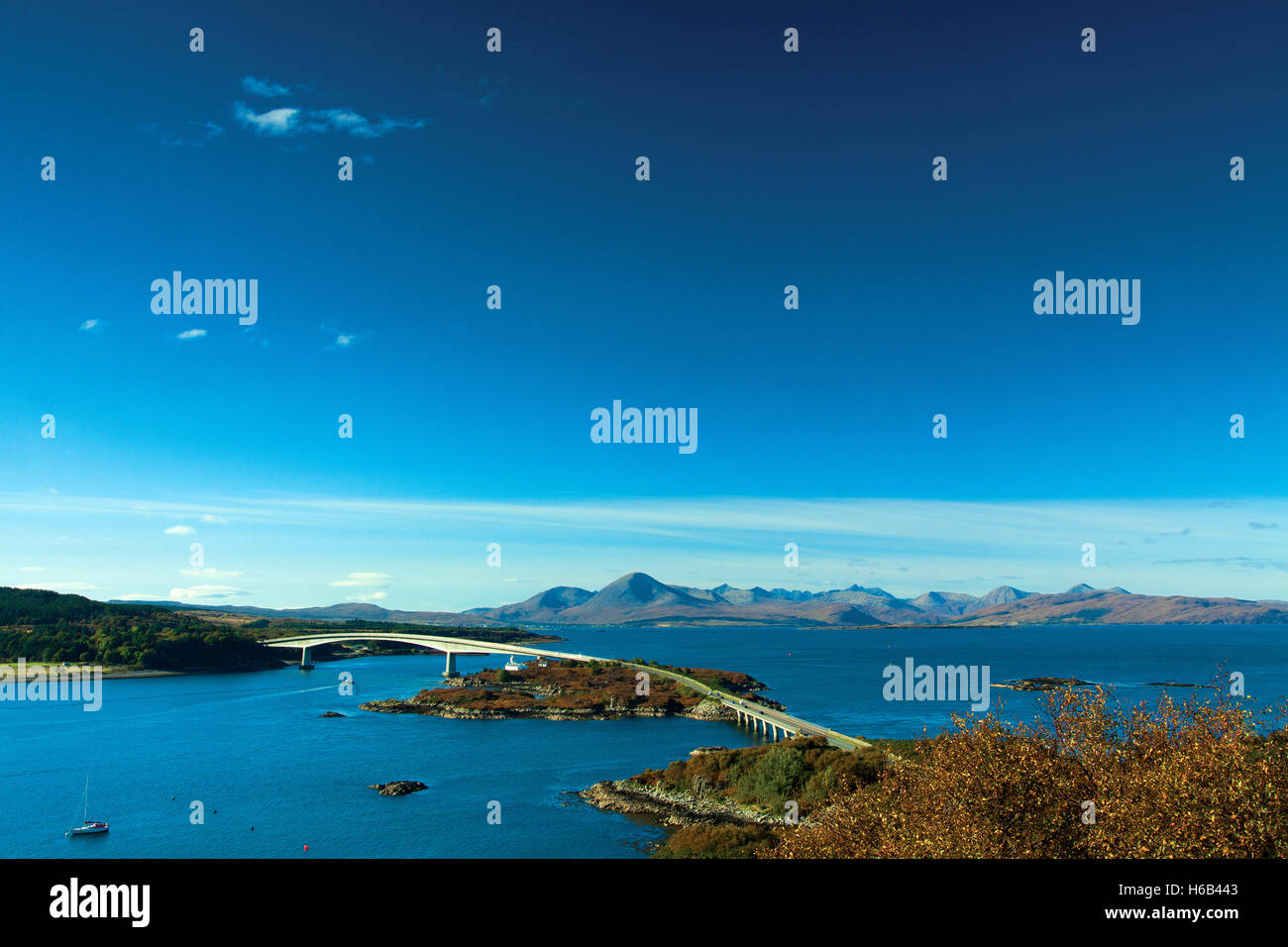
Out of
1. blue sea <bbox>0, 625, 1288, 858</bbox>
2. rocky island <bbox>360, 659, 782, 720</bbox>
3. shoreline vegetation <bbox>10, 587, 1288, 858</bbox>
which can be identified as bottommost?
rocky island <bbox>360, 659, 782, 720</bbox>

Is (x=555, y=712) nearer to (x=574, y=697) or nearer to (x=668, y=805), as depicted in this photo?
(x=574, y=697)

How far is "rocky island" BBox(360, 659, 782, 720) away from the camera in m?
114

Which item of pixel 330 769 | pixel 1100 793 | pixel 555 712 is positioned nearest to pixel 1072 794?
pixel 1100 793

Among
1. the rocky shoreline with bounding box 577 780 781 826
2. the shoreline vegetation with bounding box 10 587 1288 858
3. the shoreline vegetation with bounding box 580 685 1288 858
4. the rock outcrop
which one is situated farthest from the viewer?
the rock outcrop

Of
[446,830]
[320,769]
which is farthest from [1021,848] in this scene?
[320,769]

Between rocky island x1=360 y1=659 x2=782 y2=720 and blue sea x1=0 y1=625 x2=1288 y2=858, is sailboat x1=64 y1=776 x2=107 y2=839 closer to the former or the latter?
blue sea x1=0 y1=625 x2=1288 y2=858

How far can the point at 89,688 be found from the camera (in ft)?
479

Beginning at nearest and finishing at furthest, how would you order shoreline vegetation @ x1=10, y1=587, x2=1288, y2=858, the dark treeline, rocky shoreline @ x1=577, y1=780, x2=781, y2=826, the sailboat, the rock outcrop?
shoreline vegetation @ x1=10, y1=587, x2=1288, y2=858, the sailboat, rocky shoreline @ x1=577, y1=780, x2=781, y2=826, the rock outcrop, the dark treeline

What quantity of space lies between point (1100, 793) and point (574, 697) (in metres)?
113

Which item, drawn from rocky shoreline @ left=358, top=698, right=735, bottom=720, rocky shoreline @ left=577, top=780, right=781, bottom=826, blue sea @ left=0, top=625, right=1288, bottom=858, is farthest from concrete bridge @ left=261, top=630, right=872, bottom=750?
rocky shoreline @ left=577, top=780, right=781, bottom=826

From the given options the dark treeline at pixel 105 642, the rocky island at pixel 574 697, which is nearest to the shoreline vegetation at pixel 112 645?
the dark treeline at pixel 105 642

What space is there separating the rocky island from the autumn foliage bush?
89937 millimetres
